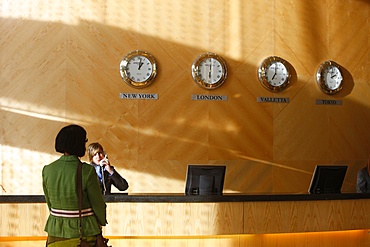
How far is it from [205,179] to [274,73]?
282cm

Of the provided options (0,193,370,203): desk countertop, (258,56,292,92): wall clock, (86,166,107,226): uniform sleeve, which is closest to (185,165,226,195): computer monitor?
(0,193,370,203): desk countertop

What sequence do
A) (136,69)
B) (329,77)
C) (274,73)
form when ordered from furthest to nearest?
(329,77) < (274,73) < (136,69)

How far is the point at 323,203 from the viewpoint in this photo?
19.4 ft

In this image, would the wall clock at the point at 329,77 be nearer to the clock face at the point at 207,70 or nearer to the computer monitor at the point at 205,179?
the clock face at the point at 207,70

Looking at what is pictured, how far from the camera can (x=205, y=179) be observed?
636 centimetres

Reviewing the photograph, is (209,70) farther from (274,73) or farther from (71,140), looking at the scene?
(71,140)

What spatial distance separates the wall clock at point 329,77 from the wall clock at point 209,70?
5.03 feet

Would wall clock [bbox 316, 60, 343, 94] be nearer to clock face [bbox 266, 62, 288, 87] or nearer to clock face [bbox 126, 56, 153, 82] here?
clock face [bbox 266, 62, 288, 87]

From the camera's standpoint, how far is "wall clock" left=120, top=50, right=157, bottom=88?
26.6 feet

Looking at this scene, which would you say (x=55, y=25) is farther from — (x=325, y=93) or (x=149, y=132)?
(x=325, y=93)

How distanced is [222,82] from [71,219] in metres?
5.05

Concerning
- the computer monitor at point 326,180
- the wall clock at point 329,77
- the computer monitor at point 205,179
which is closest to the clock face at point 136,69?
the computer monitor at point 205,179

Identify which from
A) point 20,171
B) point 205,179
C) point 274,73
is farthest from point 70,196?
point 274,73

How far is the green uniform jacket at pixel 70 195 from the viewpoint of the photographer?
361cm
